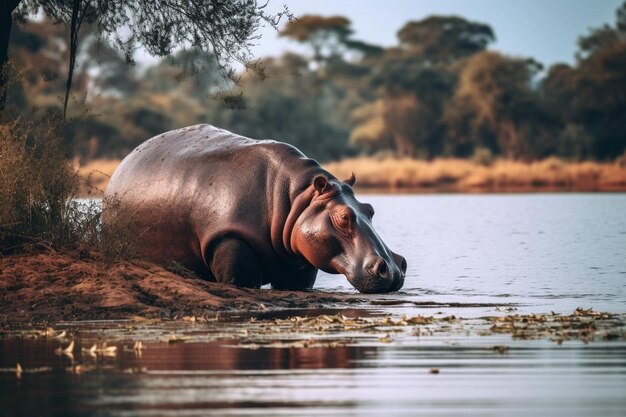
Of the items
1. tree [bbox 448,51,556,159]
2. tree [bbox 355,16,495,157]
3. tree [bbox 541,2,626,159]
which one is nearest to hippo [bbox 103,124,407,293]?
tree [bbox 541,2,626,159]

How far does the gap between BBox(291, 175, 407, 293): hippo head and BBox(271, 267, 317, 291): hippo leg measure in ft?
1.92

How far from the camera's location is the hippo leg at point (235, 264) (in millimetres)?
11945

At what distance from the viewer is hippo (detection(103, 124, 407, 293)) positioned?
459 inches

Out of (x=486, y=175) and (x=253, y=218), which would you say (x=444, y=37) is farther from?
(x=253, y=218)

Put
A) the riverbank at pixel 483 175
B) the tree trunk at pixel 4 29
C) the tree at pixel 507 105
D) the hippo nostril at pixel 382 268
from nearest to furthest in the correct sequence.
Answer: the hippo nostril at pixel 382 268, the tree trunk at pixel 4 29, the riverbank at pixel 483 175, the tree at pixel 507 105

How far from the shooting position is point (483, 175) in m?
53.9

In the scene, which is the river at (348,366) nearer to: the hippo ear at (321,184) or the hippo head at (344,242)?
the hippo head at (344,242)

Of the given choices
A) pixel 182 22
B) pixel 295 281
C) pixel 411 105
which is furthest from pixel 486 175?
pixel 295 281

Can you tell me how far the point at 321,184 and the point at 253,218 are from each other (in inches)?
28.8

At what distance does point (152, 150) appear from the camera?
13.6 metres

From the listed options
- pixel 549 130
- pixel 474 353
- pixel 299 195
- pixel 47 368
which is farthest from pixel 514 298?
pixel 549 130

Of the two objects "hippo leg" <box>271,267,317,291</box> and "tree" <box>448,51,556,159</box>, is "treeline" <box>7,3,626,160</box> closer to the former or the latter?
"tree" <box>448,51,556,159</box>

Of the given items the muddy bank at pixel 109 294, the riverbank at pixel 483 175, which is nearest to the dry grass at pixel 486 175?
the riverbank at pixel 483 175

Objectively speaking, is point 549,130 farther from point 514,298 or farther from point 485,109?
point 514,298
